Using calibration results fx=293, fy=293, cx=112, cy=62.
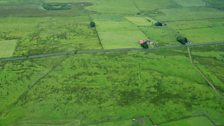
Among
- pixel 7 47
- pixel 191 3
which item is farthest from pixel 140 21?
pixel 7 47

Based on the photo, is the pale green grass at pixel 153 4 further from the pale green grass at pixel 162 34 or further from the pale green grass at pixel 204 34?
the pale green grass at pixel 204 34

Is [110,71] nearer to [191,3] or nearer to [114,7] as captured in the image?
[114,7]

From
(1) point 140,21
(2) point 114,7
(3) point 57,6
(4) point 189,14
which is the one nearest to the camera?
(1) point 140,21

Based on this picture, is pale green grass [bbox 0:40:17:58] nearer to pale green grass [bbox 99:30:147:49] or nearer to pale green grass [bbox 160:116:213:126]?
pale green grass [bbox 99:30:147:49]

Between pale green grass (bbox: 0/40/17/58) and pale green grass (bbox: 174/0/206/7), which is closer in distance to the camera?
pale green grass (bbox: 0/40/17/58)

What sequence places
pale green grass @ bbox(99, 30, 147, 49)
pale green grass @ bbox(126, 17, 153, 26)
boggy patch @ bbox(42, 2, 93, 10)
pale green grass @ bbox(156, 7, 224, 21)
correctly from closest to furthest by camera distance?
pale green grass @ bbox(99, 30, 147, 49) < pale green grass @ bbox(126, 17, 153, 26) < pale green grass @ bbox(156, 7, 224, 21) < boggy patch @ bbox(42, 2, 93, 10)

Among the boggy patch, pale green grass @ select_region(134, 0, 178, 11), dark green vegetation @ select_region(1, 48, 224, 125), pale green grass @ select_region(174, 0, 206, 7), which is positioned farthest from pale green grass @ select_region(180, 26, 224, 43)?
the boggy patch
